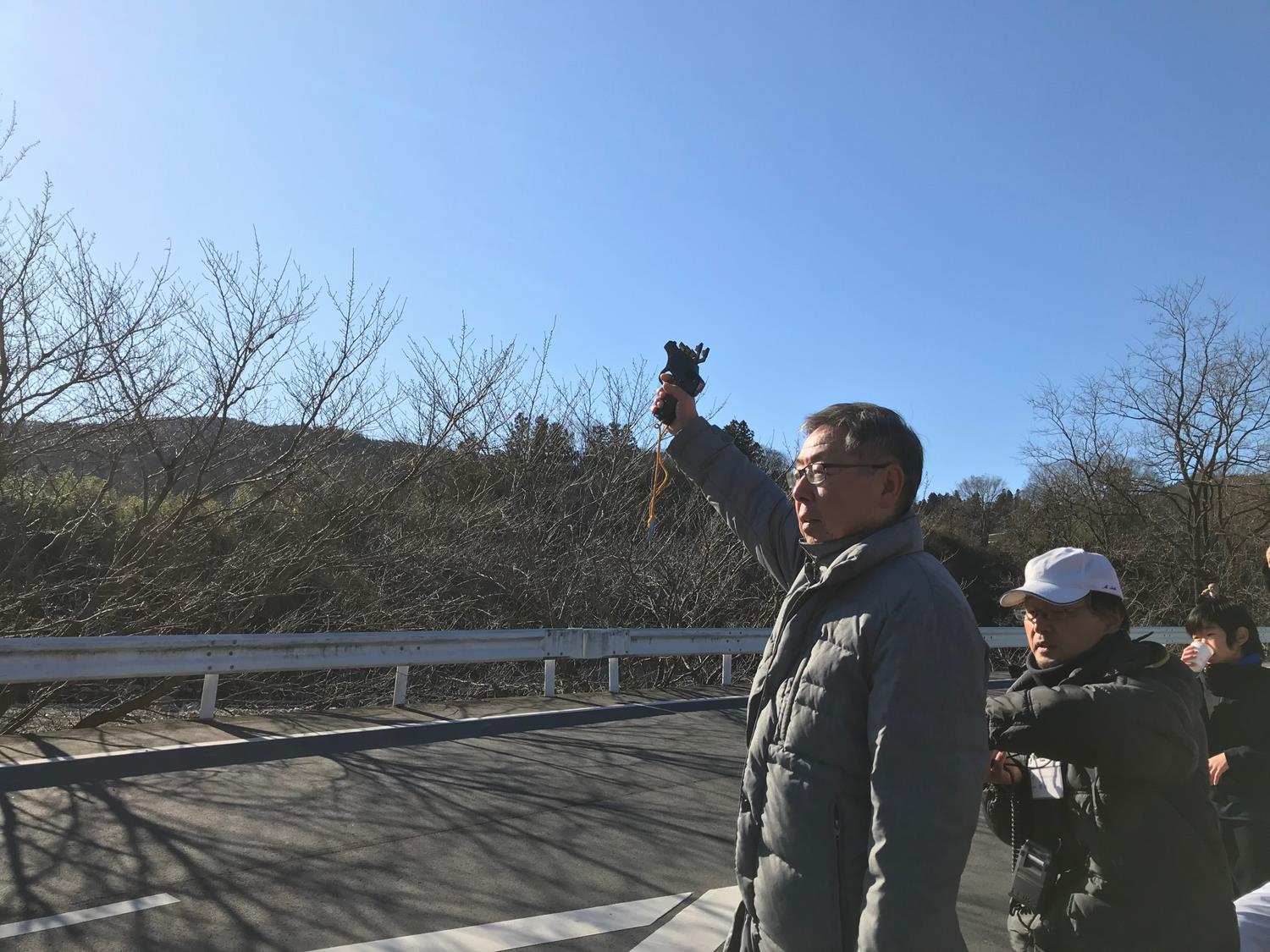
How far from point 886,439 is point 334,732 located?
6377 millimetres

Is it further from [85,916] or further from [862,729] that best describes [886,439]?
[85,916]

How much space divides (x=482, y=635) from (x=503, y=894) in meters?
5.47

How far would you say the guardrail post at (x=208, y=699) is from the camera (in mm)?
7609

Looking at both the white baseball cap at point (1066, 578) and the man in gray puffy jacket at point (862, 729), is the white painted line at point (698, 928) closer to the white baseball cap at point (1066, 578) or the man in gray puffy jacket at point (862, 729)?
the white baseball cap at point (1066, 578)

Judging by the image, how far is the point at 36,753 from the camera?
6.07m

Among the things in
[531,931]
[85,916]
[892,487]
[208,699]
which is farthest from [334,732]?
[892,487]

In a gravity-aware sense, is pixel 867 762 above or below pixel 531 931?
above

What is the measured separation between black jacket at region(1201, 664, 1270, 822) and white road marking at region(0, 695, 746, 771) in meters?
5.61

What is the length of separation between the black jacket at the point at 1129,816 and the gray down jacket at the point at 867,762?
0.78m

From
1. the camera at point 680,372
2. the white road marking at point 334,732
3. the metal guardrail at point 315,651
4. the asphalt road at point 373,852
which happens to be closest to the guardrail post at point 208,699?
the metal guardrail at point 315,651

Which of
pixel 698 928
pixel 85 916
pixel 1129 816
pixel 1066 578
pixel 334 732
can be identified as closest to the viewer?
pixel 1129 816

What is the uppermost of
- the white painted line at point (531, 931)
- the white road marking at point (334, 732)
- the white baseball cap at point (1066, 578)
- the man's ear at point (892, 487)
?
the man's ear at point (892, 487)

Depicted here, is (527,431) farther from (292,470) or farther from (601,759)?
(601,759)

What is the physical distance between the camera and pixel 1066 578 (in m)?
2.67
